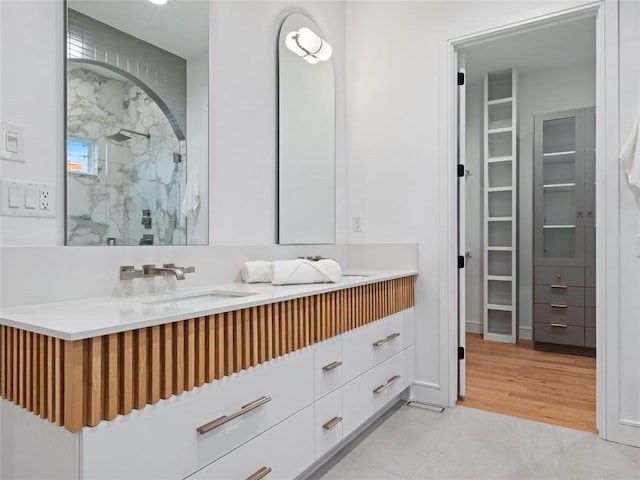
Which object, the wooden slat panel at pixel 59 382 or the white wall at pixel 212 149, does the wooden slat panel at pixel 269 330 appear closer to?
the white wall at pixel 212 149

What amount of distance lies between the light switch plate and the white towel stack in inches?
36.3

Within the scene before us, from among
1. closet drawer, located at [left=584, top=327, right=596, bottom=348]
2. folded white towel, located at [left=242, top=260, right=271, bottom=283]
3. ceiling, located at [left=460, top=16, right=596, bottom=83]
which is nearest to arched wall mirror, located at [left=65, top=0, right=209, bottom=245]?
folded white towel, located at [left=242, top=260, right=271, bottom=283]

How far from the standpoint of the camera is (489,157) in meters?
4.25

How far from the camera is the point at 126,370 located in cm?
92

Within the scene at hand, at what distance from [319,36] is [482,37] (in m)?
0.96

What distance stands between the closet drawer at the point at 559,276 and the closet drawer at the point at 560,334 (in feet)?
1.24

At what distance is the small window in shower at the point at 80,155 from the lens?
133 cm

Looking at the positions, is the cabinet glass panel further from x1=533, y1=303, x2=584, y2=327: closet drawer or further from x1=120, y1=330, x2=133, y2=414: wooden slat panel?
x1=120, y1=330, x2=133, y2=414: wooden slat panel

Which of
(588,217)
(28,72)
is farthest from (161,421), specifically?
(588,217)

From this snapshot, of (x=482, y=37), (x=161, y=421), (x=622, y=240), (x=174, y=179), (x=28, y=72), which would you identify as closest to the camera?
(x=161, y=421)

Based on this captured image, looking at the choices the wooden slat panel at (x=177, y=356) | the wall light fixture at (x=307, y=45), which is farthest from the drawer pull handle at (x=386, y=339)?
the wall light fixture at (x=307, y=45)

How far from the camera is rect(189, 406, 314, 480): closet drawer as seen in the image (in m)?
1.20

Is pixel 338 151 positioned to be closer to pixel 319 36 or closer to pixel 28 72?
pixel 319 36

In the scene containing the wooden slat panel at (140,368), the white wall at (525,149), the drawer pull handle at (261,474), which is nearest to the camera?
the wooden slat panel at (140,368)
